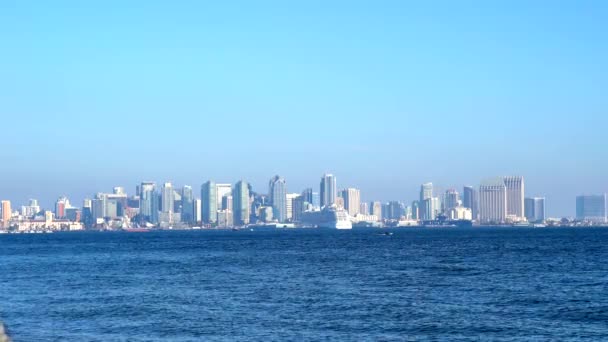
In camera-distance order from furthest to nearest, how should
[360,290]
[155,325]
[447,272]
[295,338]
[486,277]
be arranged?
1. [447,272]
2. [486,277]
3. [360,290]
4. [155,325]
5. [295,338]

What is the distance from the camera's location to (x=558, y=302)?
5003cm

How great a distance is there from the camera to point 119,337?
39.5 metres

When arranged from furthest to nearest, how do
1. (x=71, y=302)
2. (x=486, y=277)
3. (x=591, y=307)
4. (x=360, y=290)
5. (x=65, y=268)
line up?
(x=65, y=268)
(x=486, y=277)
(x=360, y=290)
(x=71, y=302)
(x=591, y=307)

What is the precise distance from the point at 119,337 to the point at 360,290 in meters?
21.7

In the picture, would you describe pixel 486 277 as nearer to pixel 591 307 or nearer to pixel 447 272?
pixel 447 272

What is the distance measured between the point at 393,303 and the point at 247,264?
40565mm

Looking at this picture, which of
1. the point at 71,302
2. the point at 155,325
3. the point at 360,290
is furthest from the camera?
the point at 360,290

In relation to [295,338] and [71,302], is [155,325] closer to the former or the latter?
[295,338]

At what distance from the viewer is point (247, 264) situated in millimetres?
89500

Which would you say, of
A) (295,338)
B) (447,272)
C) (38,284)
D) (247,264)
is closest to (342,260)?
(247,264)

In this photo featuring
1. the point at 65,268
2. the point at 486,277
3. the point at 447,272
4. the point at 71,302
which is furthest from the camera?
the point at 65,268

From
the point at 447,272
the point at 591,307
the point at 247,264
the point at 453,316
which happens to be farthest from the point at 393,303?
the point at 247,264

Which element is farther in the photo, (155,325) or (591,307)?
(591,307)

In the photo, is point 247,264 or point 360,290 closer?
point 360,290
